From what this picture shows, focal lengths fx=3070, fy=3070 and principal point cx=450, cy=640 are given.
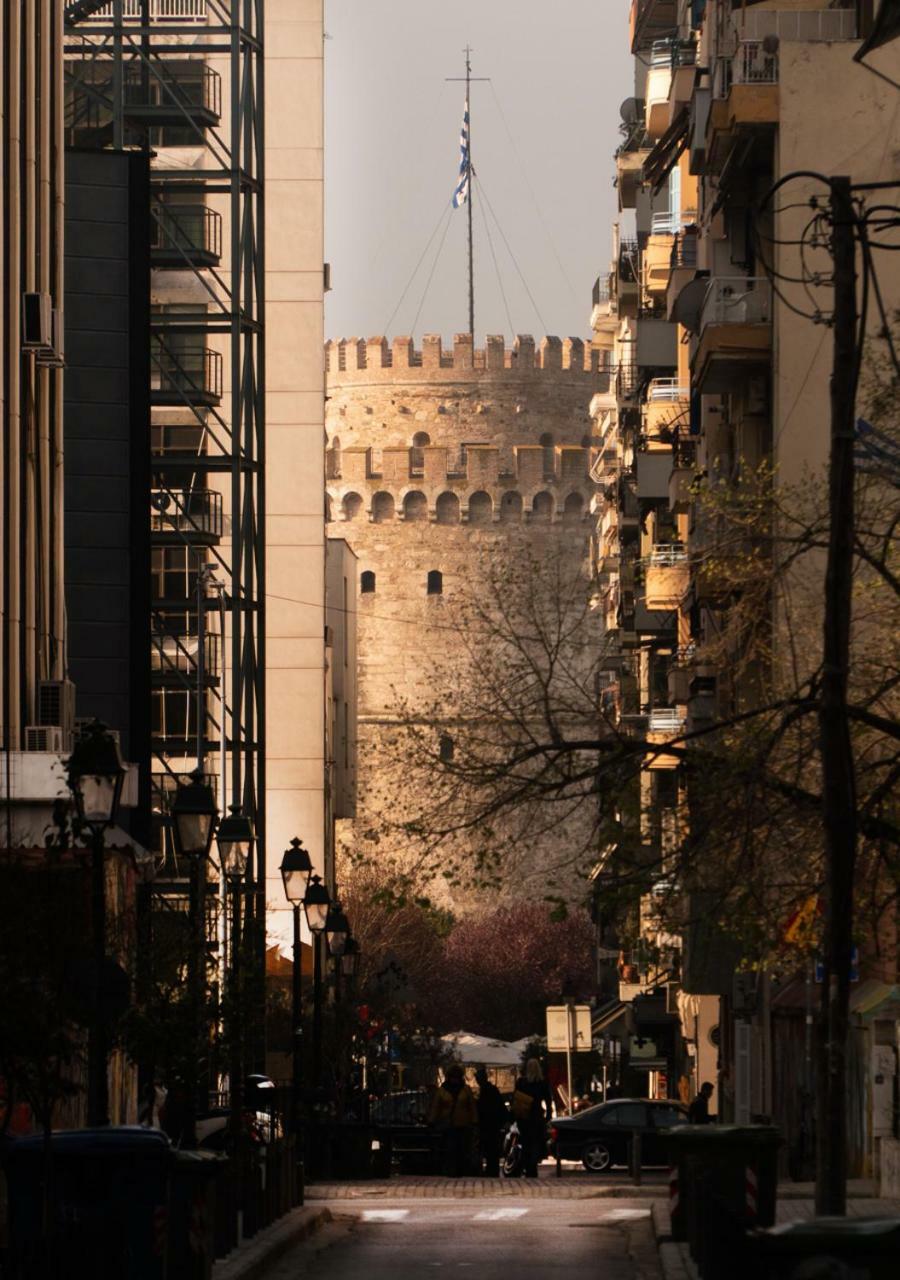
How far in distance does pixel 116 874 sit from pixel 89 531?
11.2m

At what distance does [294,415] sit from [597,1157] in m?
37.7

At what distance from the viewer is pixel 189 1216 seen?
585 inches

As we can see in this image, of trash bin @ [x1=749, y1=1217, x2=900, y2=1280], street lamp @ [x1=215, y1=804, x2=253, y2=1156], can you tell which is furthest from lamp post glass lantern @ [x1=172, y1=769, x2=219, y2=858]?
trash bin @ [x1=749, y1=1217, x2=900, y2=1280]

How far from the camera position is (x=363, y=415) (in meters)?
111

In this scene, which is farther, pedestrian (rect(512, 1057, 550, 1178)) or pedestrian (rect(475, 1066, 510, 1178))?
pedestrian (rect(512, 1057, 550, 1178))

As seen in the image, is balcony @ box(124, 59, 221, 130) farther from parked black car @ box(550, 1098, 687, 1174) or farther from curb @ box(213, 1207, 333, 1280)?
curb @ box(213, 1207, 333, 1280)

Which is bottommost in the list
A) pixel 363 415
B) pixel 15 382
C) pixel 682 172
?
pixel 15 382

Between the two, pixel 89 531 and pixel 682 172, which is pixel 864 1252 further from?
pixel 682 172

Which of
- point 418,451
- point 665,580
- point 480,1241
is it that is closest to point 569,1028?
Answer: point 665,580

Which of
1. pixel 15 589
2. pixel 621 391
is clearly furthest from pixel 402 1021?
pixel 15 589

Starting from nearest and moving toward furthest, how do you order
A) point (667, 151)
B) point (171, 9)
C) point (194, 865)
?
point (194, 865), point (667, 151), point (171, 9)

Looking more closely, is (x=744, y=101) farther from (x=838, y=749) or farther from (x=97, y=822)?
A: (x=97, y=822)

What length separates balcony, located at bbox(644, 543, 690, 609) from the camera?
47.6 meters

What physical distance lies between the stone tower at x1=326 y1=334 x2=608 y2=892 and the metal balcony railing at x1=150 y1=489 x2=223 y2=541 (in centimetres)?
4858
